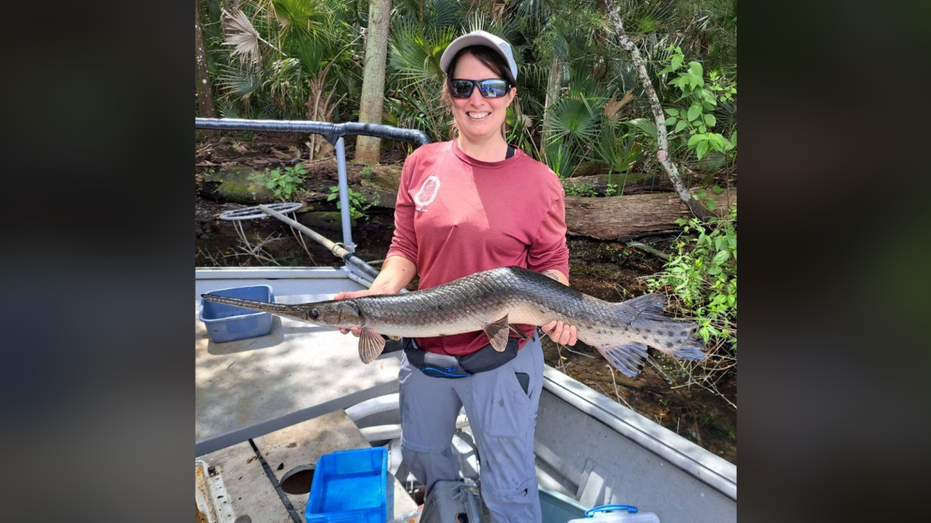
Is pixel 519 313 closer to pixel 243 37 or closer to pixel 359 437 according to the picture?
pixel 359 437

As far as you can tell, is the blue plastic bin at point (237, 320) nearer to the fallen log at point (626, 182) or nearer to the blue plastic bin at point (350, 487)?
the blue plastic bin at point (350, 487)

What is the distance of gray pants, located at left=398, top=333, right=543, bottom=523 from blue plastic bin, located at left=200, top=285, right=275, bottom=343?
81.5 inches

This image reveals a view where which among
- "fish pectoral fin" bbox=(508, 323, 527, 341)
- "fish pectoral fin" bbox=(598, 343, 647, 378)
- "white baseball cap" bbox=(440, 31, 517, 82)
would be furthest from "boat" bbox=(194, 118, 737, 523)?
"white baseball cap" bbox=(440, 31, 517, 82)

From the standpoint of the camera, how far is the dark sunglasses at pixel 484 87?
7.04 feet

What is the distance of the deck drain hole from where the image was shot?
2.54 metres

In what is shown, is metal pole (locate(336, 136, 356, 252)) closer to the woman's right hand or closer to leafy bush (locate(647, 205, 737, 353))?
the woman's right hand

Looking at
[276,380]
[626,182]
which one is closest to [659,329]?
[276,380]

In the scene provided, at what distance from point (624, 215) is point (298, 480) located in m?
8.25

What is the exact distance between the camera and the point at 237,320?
415 cm
